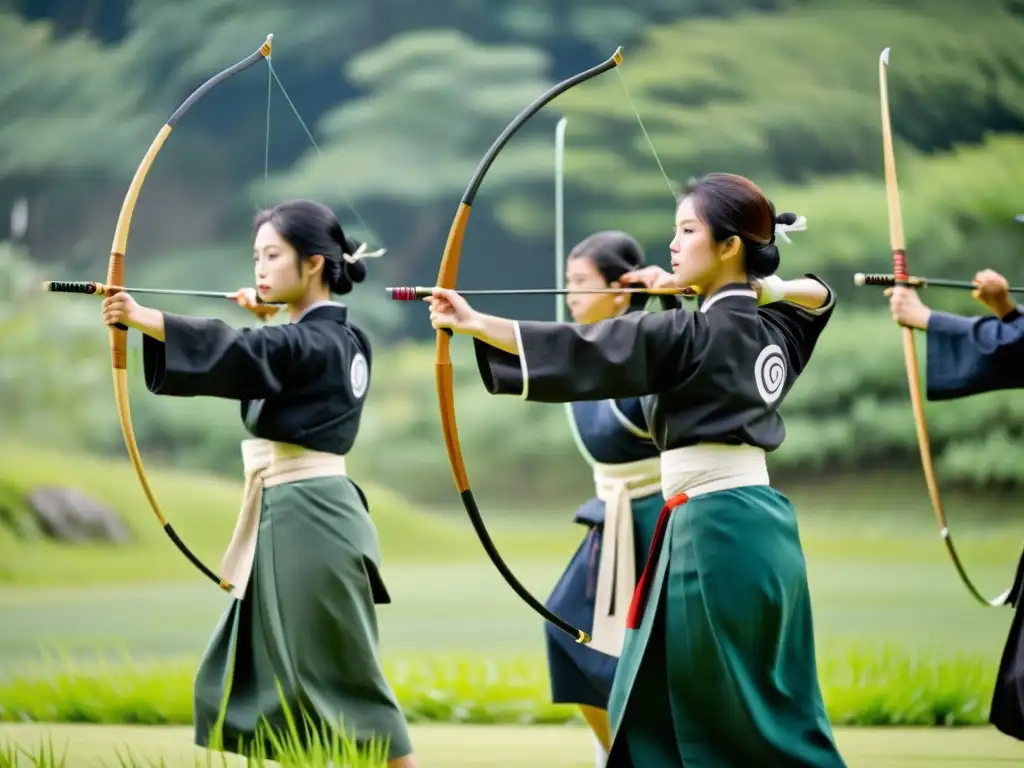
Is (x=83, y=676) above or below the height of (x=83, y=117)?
below

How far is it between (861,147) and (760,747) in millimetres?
4229

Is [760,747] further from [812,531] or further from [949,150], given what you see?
[949,150]

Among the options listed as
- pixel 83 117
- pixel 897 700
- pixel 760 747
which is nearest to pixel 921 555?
pixel 897 700

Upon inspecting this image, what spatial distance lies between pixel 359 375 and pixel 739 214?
105 cm

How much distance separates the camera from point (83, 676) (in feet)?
15.9

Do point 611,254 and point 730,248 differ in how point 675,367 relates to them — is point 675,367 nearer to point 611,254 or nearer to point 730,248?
point 730,248

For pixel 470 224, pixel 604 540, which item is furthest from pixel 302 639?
pixel 470 224

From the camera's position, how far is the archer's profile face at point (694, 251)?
2.39m

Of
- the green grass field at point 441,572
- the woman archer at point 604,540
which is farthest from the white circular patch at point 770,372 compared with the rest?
the green grass field at point 441,572

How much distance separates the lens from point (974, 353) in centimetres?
319

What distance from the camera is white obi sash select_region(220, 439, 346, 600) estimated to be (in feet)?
9.84

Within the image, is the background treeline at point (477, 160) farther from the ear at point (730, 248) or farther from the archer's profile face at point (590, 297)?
the ear at point (730, 248)

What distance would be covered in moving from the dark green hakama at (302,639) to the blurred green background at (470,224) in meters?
2.52

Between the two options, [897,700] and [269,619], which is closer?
[269,619]
